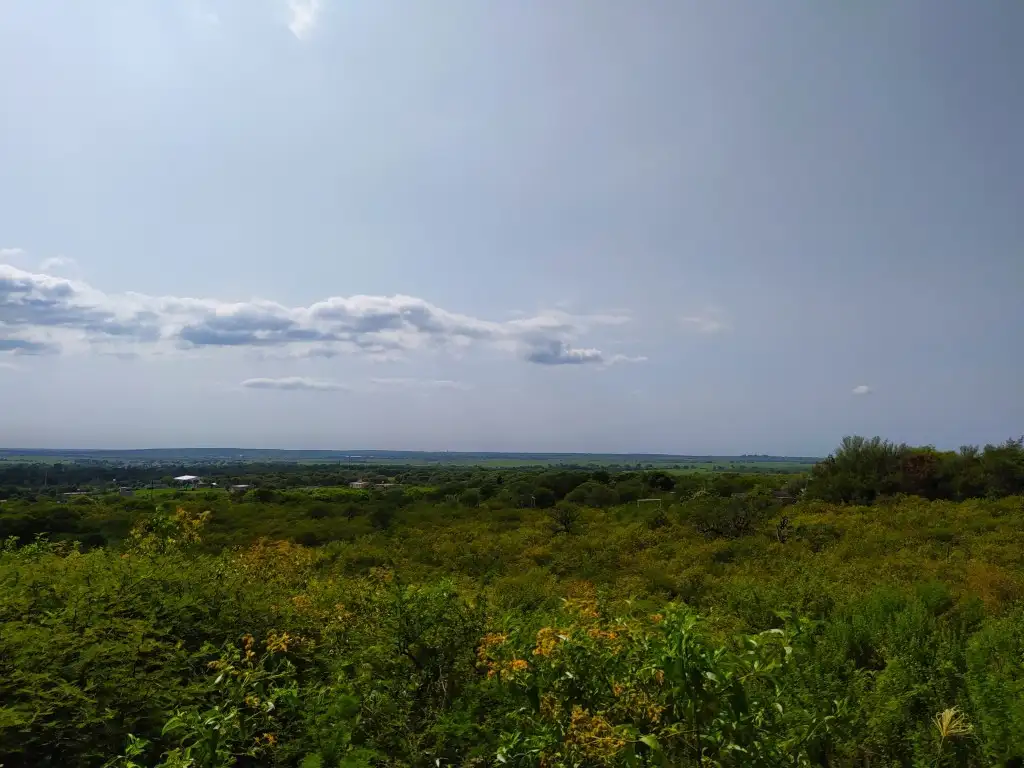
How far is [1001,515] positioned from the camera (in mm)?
17938

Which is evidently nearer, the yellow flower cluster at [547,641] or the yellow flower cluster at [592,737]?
the yellow flower cluster at [592,737]

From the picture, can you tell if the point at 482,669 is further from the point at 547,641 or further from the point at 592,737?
the point at 592,737

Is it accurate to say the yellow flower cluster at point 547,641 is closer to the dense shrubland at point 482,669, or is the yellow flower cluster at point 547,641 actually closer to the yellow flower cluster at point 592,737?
the dense shrubland at point 482,669

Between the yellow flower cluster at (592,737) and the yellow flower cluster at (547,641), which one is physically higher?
the yellow flower cluster at (547,641)

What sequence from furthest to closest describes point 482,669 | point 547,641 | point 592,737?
point 482,669
point 547,641
point 592,737

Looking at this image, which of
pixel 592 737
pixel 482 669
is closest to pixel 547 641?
pixel 592 737

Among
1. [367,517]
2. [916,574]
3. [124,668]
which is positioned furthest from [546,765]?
[367,517]

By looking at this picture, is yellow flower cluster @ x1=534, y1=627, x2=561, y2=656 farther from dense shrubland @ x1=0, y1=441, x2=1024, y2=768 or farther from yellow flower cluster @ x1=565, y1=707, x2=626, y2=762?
yellow flower cluster @ x1=565, y1=707, x2=626, y2=762

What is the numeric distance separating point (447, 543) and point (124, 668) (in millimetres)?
14867

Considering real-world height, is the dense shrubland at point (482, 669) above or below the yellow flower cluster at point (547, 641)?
below

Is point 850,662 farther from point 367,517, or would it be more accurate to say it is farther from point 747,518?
point 367,517

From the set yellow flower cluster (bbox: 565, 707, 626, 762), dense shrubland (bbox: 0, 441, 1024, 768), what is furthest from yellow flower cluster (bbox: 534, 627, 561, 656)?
yellow flower cluster (bbox: 565, 707, 626, 762)

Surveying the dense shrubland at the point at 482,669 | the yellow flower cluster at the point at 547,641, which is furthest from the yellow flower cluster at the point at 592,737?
the yellow flower cluster at the point at 547,641

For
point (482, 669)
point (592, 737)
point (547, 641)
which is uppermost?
point (547, 641)
